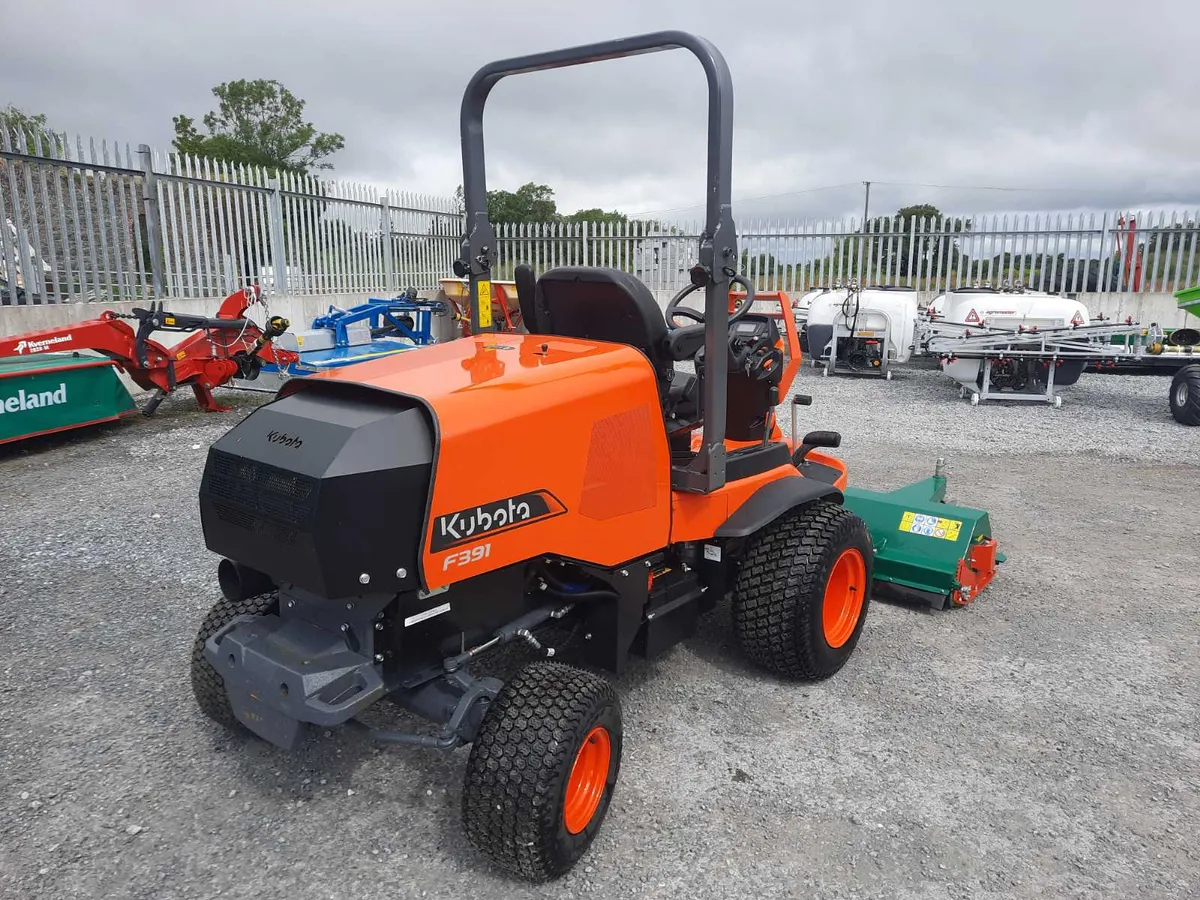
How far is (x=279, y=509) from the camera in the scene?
7.02 ft

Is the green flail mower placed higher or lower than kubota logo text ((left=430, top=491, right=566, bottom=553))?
lower

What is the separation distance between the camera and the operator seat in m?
2.94

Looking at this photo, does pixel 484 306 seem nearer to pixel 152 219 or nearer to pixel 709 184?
pixel 709 184

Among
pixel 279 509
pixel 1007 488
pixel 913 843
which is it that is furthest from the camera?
pixel 1007 488

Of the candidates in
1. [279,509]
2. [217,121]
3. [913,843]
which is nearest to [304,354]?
[279,509]

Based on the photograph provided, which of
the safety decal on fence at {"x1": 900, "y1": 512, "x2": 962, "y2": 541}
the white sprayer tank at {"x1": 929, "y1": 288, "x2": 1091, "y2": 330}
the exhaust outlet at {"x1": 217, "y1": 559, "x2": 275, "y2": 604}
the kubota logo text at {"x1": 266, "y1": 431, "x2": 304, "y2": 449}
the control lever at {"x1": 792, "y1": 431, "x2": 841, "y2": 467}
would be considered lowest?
the safety decal on fence at {"x1": 900, "y1": 512, "x2": 962, "y2": 541}

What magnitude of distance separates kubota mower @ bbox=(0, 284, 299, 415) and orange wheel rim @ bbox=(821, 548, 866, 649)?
6575 millimetres

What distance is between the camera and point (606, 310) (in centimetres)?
302

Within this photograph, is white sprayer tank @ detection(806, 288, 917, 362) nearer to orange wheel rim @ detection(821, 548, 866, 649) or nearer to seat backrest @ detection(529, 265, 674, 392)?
orange wheel rim @ detection(821, 548, 866, 649)

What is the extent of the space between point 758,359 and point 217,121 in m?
39.1

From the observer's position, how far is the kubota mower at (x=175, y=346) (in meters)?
7.18

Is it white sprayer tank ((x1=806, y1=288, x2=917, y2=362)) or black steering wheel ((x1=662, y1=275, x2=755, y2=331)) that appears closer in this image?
black steering wheel ((x1=662, y1=275, x2=755, y2=331))

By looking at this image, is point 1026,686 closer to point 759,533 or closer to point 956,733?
point 956,733

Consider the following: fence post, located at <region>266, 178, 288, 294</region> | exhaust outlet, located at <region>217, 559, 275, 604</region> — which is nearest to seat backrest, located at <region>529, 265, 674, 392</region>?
exhaust outlet, located at <region>217, 559, 275, 604</region>
